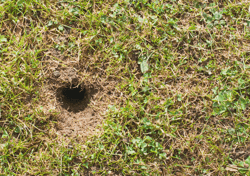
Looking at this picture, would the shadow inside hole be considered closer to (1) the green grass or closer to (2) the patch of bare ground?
(2) the patch of bare ground

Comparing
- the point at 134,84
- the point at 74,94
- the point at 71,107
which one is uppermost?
the point at 134,84

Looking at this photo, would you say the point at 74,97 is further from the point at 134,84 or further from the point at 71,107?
the point at 134,84

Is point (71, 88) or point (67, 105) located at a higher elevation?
point (71, 88)

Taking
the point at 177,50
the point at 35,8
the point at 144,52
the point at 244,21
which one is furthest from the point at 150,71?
the point at 35,8

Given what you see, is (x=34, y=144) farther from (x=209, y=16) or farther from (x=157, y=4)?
(x=209, y=16)

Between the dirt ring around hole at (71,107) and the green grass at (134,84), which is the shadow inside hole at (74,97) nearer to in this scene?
the dirt ring around hole at (71,107)

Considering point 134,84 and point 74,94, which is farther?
point 74,94

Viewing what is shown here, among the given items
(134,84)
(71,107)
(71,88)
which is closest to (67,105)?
(71,107)
